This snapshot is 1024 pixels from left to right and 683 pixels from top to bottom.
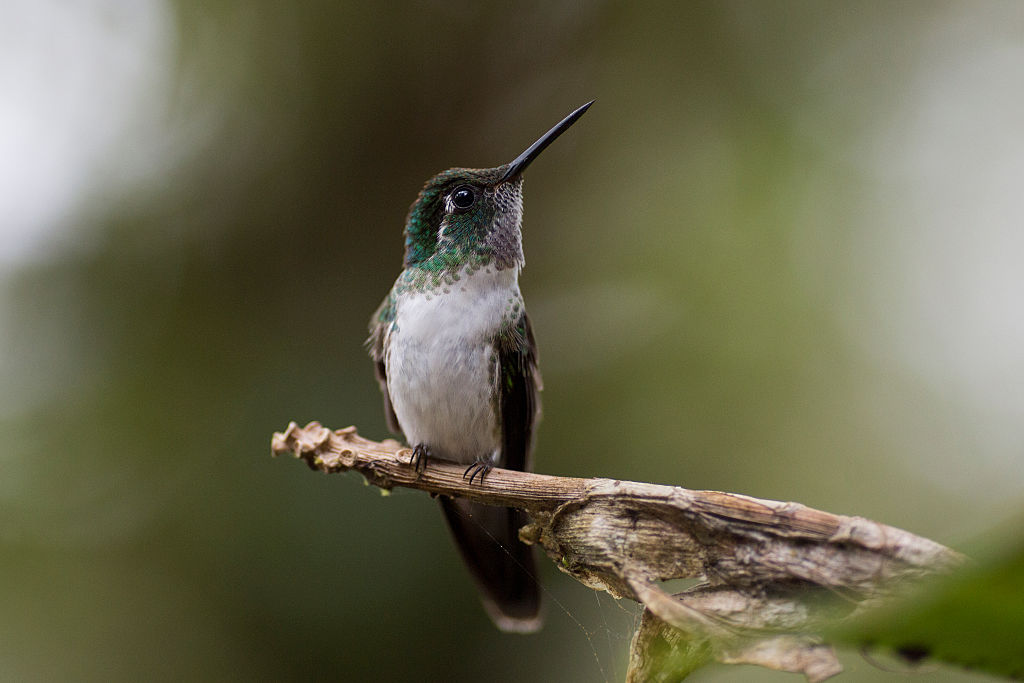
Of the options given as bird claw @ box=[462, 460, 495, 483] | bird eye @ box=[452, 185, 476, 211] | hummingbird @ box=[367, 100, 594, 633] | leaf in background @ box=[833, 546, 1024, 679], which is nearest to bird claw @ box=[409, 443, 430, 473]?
hummingbird @ box=[367, 100, 594, 633]

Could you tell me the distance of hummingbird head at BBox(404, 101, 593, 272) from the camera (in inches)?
111

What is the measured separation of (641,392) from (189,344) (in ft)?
9.12

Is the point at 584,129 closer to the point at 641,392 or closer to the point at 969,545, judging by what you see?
the point at 641,392

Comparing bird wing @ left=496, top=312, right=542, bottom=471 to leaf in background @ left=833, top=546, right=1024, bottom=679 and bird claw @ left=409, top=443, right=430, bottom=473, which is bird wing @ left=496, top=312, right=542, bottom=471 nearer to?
bird claw @ left=409, top=443, right=430, bottom=473

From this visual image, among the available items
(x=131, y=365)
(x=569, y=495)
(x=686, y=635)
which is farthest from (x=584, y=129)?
(x=686, y=635)

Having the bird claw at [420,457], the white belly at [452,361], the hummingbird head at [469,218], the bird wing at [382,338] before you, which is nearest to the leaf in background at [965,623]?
the bird claw at [420,457]

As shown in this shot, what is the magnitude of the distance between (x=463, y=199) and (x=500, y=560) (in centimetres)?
150

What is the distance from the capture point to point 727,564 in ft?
4.47

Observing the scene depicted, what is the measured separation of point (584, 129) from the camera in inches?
197

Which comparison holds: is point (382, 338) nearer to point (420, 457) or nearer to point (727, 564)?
point (420, 457)

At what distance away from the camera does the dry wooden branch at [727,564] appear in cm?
117

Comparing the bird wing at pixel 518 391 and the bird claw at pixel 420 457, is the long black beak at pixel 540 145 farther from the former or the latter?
the bird claw at pixel 420 457

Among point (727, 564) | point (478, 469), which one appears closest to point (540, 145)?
point (478, 469)

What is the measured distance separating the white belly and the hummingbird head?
0.42 feet
